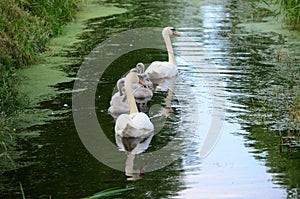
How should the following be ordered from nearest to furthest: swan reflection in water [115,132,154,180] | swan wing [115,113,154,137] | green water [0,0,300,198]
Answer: green water [0,0,300,198] < swan reflection in water [115,132,154,180] < swan wing [115,113,154,137]

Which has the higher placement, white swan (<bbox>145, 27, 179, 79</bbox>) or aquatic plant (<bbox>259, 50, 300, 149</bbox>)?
aquatic plant (<bbox>259, 50, 300, 149</bbox>)

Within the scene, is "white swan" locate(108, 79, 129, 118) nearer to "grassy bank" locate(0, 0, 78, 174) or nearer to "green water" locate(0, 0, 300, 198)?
"green water" locate(0, 0, 300, 198)

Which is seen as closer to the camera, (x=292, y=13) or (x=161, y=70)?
(x=161, y=70)

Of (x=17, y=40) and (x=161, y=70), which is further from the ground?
(x=17, y=40)

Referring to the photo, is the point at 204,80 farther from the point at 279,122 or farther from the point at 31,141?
the point at 31,141

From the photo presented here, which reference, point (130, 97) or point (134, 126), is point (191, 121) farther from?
point (134, 126)

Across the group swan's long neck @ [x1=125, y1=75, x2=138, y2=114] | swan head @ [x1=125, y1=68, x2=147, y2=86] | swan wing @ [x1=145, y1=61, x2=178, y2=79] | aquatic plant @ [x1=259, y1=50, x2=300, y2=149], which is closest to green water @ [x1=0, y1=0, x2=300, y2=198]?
aquatic plant @ [x1=259, y1=50, x2=300, y2=149]

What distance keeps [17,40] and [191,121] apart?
3.68 meters

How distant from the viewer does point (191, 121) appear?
328 inches

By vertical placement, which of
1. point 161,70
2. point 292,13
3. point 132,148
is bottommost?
point 132,148

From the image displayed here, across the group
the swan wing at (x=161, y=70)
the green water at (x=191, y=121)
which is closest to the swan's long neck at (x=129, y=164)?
the green water at (x=191, y=121)

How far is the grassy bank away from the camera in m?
7.55

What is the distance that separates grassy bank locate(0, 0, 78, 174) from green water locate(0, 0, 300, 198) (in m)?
0.17

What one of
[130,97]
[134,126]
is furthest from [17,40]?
[134,126]
